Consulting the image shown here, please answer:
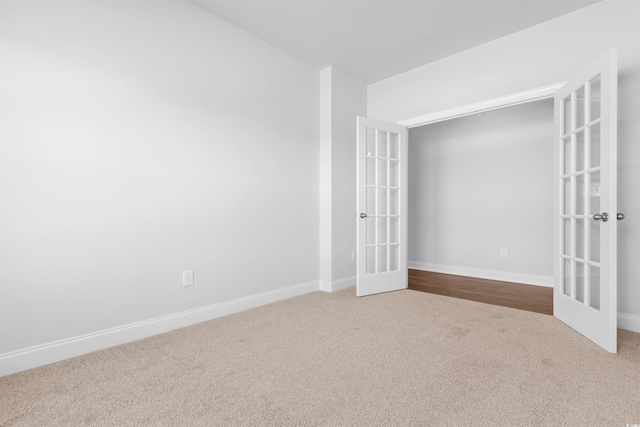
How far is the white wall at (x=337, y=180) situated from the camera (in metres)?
3.55

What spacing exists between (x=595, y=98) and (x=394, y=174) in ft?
6.22

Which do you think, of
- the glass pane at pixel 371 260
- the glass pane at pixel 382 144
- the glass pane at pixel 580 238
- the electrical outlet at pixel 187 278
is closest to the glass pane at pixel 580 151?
the glass pane at pixel 580 238

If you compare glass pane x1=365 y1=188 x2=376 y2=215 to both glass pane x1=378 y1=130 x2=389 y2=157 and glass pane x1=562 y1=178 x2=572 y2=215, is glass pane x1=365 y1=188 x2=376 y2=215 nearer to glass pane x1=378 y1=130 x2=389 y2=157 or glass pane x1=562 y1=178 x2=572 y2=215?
glass pane x1=378 y1=130 x2=389 y2=157

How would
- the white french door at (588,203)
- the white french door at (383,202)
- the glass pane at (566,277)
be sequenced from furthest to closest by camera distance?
the white french door at (383,202), the glass pane at (566,277), the white french door at (588,203)

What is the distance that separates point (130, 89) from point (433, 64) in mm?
3072

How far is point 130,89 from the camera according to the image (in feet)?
7.07

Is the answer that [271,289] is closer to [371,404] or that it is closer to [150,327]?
[150,327]

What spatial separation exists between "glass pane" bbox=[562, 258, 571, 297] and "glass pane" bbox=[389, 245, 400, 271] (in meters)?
1.56

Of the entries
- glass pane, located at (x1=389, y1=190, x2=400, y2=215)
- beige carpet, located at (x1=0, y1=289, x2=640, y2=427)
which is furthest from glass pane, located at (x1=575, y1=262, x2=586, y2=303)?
glass pane, located at (x1=389, y1=190, x2=400, y2=215)

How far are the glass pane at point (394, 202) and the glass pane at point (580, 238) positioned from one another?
66.3 inches

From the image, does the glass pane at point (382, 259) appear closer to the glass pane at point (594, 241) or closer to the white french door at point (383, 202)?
the white french door at point (383, 202)

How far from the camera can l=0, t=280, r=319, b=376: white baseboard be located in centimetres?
174

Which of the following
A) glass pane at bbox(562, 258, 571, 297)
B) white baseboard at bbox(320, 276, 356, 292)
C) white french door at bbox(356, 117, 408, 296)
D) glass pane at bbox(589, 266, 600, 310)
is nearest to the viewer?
glass pane at bbox(589, 266, 600, 310)

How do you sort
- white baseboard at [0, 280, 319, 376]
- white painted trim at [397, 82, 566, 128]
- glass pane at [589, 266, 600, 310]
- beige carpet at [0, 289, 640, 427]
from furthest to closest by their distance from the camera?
white painted trim at [397, 82, 566, 128], glass pane at [589, 266, 600, 310], white baseboard at [0, 280, 319, 376], beige carpet at [0, 289, 640, 427]
